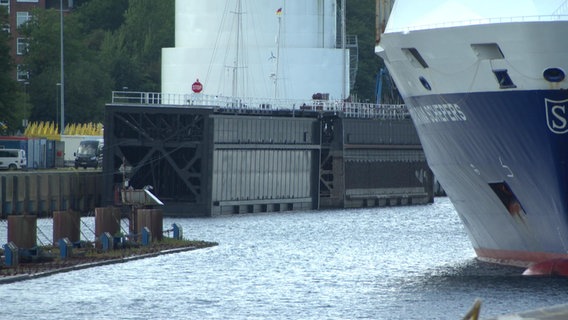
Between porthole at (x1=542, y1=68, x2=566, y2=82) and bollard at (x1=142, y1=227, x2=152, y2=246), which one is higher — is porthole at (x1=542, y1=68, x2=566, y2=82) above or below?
above

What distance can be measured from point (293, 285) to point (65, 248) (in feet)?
25.1

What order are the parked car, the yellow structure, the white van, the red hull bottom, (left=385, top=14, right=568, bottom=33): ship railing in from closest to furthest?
(left=385, top=14, right=568, bottom=33): ship railing → the red hull bottom → the white van → the parked car → the yellow structure

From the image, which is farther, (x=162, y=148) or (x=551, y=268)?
(x=162, y=148)

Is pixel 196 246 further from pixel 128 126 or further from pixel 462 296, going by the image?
pixel 128 126

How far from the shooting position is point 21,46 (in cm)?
14525

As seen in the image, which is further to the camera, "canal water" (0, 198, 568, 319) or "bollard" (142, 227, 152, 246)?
"bollard" (142, 227, 152, 246)

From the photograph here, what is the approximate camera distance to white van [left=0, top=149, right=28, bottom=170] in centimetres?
10106

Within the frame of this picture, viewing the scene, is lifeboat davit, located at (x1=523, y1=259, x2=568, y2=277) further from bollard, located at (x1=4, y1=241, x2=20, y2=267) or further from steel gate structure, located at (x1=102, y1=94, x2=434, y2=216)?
steel gate structure, located at (x1=102, y1=94, x2=434, y2=216)

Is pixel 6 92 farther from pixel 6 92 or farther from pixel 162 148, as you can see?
pixel 162 148

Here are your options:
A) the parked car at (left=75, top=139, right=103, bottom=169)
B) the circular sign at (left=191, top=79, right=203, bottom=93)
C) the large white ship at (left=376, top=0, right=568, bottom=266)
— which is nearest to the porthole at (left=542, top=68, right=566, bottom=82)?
the large white ship at (left=376, top=0, right=568, bottom=266)

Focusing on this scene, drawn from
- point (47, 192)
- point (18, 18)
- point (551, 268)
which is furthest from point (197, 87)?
point (18, 18)

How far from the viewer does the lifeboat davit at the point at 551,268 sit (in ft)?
153

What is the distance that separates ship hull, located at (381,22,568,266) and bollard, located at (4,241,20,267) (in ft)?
38.4

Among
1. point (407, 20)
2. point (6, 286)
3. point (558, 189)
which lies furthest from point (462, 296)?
point (6, 286)
